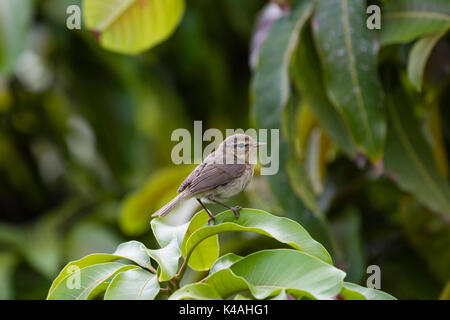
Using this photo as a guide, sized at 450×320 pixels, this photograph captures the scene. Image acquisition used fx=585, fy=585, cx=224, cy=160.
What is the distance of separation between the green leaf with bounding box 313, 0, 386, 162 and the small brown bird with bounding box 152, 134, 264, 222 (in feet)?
2.20

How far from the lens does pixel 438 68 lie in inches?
120

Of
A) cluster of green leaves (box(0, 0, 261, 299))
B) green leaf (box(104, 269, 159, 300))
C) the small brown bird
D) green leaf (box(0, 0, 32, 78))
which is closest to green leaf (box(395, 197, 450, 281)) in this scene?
the small brown bird

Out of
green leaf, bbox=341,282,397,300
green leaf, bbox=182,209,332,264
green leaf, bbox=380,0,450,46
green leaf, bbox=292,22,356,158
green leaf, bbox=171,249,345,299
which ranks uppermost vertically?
green leaf, bbox=380,0,450,46

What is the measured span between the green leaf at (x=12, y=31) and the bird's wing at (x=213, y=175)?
7.99 feet

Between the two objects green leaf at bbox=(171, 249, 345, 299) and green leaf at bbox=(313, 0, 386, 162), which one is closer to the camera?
green leaf at bbox=(171, 249, 345, 299)

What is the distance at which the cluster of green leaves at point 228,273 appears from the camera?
152 centimetres

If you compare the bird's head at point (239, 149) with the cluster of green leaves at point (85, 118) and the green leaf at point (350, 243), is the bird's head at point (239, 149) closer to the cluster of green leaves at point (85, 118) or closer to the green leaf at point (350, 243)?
the green leaf at point (350, 243)

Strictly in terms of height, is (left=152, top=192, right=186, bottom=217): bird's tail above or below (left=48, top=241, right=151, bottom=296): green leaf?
above

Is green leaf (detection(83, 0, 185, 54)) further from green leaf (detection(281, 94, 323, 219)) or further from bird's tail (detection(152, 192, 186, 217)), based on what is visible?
bird's tail (detection(152, 192, 186, 217))

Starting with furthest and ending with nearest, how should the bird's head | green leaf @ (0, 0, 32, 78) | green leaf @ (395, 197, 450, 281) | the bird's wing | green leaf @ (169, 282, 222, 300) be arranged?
green leaf @ (0, 0, 32, 78) → green leaf @ (395, 197, 450, 281) → the bird's head → the bird's wing → green leaf @ (169, 282, 222, 300)

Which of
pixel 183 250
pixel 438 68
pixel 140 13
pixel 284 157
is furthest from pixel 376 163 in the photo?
pixel 140 13

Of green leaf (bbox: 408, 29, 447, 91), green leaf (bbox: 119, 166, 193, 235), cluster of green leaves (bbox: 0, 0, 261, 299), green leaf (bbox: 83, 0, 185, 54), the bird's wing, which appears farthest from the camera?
cluster of green leaves (bbox: 0, 0, 261, 299)

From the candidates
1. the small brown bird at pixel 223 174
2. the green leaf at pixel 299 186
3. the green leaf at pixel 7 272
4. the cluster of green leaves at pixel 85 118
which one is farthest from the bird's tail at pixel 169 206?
the cluster of green leaves at pixel 85 118

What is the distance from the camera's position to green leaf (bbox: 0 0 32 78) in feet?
13.1
